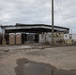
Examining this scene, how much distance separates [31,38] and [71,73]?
3838cm

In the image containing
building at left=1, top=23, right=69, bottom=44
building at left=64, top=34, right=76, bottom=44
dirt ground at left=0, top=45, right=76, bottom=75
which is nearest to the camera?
dirt ground at left=0, top=45, right=76, bottom=75

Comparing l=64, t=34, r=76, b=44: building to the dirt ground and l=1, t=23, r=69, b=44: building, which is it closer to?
l=1, t=23, r=69, b=44: building

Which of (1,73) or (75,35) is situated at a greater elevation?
(75,35)

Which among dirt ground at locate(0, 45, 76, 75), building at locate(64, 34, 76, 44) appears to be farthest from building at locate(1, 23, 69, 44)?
dirt ground at locate(0, 45, 76, 75)

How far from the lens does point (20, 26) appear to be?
166 feet

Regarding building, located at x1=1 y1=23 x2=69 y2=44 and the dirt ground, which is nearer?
the dirt ground

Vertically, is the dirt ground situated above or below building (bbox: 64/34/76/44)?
below

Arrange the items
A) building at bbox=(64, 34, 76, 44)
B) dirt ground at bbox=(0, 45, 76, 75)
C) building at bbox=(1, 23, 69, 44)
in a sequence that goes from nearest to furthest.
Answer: dirt ground at bbox=(0, 45, 76, 75) < building at bbox=(64, 34, 76, 44) < building at bbox=(1, 23, 69, 44)

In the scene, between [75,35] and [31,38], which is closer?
[75,35]

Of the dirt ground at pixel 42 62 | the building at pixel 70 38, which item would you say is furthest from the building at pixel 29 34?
the dirt ground at pixel 42 62

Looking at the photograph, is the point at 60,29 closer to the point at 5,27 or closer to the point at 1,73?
the point at 5,27

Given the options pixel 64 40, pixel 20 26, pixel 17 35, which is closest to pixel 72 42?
→ pixel 64 40

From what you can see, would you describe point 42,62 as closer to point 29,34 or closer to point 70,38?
point 70,38

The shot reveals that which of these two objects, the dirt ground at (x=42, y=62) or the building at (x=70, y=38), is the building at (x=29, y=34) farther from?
the dirt ground at (x=42, y=62)
